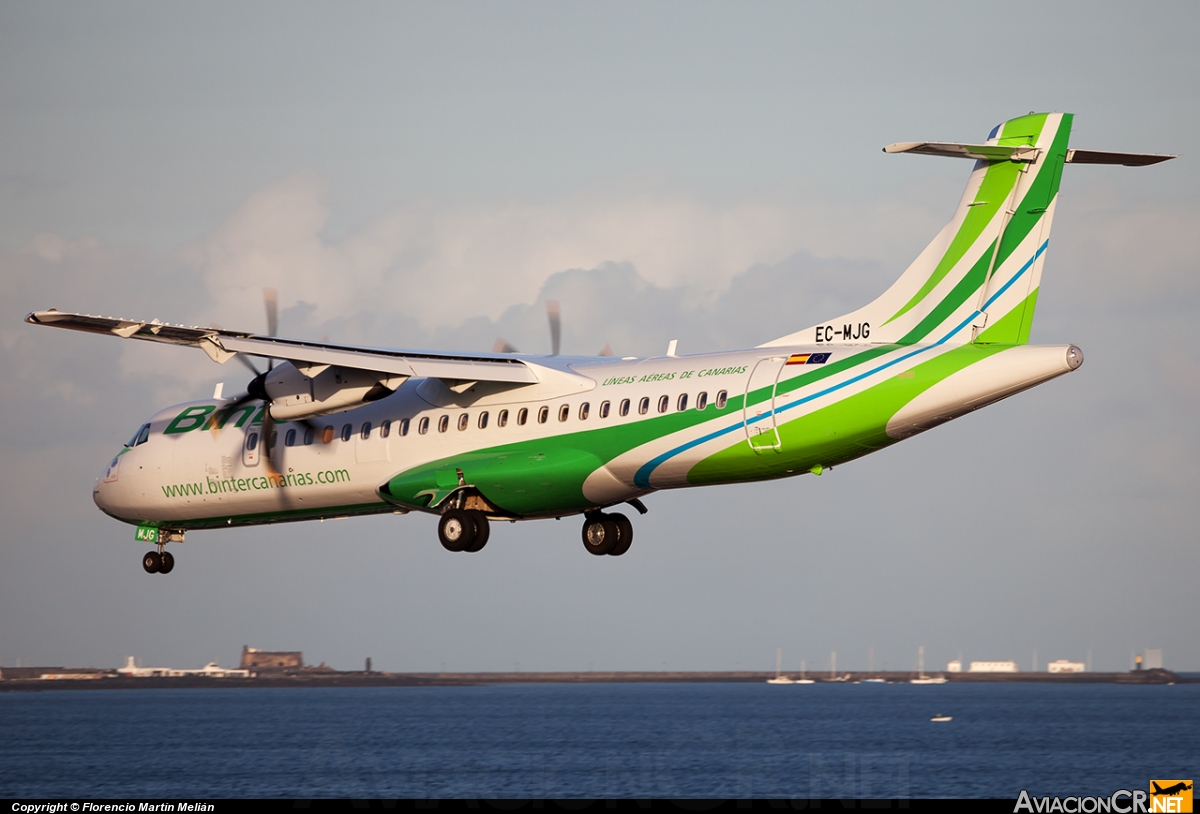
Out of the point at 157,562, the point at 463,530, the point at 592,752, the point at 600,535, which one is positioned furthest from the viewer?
the point at 592,752

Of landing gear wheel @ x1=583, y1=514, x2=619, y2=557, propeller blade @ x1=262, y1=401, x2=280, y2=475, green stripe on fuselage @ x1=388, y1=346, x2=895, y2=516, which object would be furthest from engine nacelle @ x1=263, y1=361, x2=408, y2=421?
landing gear wheel @ x1=583, y1=514, x2=619, y2=557

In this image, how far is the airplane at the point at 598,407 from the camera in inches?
778

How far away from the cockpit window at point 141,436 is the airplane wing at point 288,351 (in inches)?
238

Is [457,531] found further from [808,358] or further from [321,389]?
[808,358]

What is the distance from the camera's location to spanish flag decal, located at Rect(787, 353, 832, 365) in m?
20.3

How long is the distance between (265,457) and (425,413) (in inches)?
150

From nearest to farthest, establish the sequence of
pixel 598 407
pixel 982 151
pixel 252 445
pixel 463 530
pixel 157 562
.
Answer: pixel 982 151 < pixel 598 407 < pixel 463 530 < pixel 252 445 < pixel 157 562

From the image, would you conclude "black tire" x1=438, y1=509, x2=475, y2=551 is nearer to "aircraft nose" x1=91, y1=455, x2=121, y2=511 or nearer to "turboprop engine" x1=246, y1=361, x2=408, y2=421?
"turboprop engine" x1=246, y1=361, x2=408, y2=421

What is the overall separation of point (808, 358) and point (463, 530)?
22.2 feet

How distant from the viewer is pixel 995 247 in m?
20.0

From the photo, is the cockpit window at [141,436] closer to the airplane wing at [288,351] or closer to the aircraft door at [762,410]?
the airplane wing at [288,351]

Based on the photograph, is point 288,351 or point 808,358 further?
point 288,351

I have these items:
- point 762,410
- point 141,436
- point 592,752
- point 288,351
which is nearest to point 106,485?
point 141,436

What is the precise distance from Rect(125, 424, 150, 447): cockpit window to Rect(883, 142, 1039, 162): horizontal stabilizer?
1751 cm
